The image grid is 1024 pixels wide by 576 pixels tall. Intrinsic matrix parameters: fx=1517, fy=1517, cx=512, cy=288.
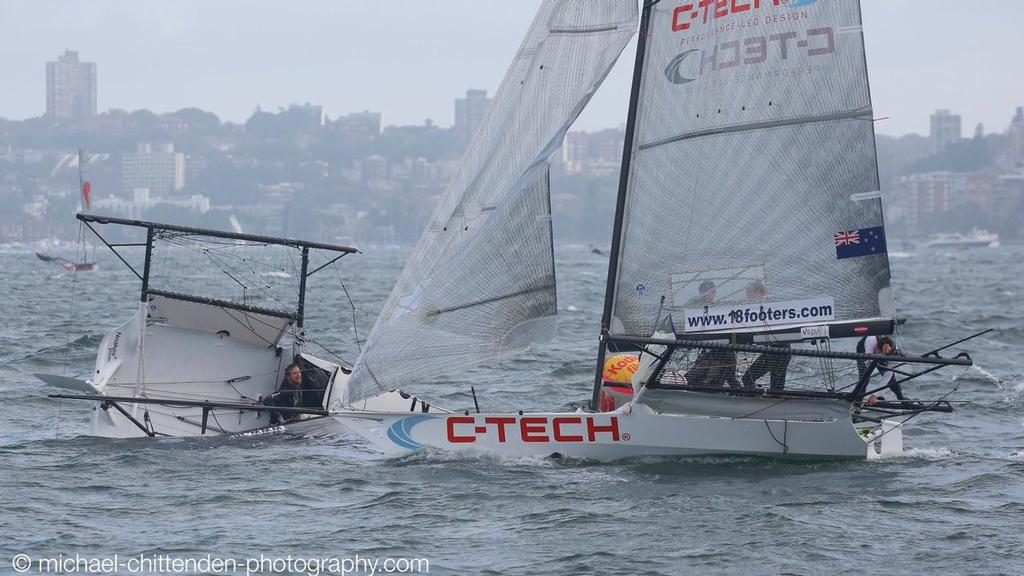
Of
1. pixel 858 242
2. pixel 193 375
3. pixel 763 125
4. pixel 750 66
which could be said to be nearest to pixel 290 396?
pixel 193 375

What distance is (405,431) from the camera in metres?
16.7

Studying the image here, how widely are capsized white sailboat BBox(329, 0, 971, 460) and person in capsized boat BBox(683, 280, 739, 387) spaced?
22mm

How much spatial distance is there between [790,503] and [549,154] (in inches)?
175

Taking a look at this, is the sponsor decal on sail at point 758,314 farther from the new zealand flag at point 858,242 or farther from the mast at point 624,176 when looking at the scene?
the mast at point 624,176

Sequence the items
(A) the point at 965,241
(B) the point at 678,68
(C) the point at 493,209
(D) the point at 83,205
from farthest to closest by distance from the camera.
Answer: (A) the point at 965,241 → (D) the point at 83,205 → (B) the point at 678,68 → (C) the point at 493,209

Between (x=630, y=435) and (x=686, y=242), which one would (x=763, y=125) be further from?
(x=630, y=435)

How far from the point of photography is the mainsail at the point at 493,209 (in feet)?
53.1

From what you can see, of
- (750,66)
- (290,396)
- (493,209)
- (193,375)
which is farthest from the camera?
(193,375)

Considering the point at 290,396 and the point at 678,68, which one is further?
the point at 290,396

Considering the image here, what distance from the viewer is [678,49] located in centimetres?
1644

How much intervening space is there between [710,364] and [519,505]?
310 cm

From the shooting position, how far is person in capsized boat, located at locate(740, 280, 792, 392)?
1650 cm

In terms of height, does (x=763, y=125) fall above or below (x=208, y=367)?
above

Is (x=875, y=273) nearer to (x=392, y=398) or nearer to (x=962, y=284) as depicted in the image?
(x=392, y=398)
